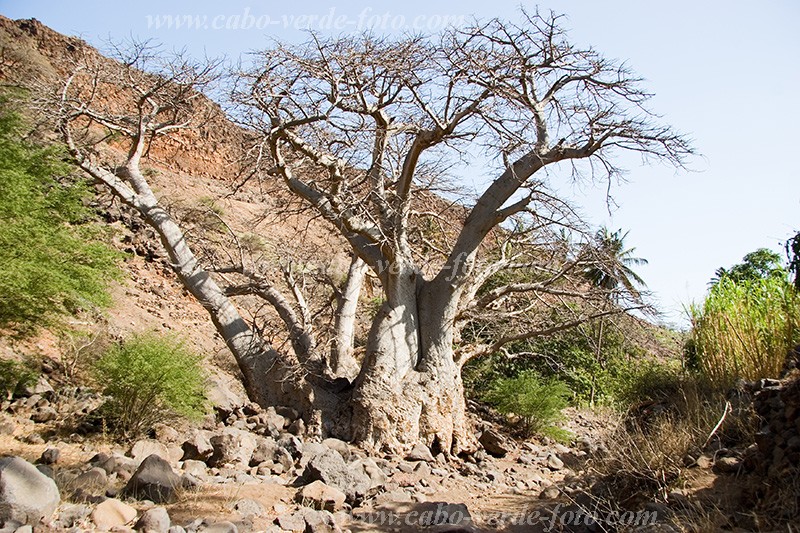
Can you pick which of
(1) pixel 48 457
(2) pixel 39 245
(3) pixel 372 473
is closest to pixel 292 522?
(3) pixel 372 473

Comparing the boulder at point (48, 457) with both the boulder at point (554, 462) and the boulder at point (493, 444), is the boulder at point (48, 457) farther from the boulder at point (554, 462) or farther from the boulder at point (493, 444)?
the boulder at point (554, 462)

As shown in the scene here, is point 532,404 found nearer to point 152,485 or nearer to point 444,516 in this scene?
point 444,516

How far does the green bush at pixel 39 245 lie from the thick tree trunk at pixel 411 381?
346 centimetres

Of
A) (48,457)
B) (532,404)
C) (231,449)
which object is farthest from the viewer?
(532,404)

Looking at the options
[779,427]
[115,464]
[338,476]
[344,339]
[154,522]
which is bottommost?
[154,522]

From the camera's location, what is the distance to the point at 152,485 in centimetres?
468

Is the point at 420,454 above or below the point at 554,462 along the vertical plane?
above

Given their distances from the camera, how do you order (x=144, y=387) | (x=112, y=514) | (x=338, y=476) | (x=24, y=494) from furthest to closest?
(x=144, y=387) < (x=338, y=476) < (x=112, y=514) < (x=24, y=494)

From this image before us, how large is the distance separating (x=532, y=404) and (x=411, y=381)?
3.15 m

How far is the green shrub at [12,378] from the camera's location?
6.83 metres

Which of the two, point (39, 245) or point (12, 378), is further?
point (12, 378)

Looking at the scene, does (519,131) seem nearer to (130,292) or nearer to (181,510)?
(181,510)

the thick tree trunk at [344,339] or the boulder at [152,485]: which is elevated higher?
the thick tree trunk at [344,339]

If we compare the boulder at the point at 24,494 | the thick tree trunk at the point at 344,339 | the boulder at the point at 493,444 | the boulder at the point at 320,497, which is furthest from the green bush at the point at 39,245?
the boulder at the point at 493,444
